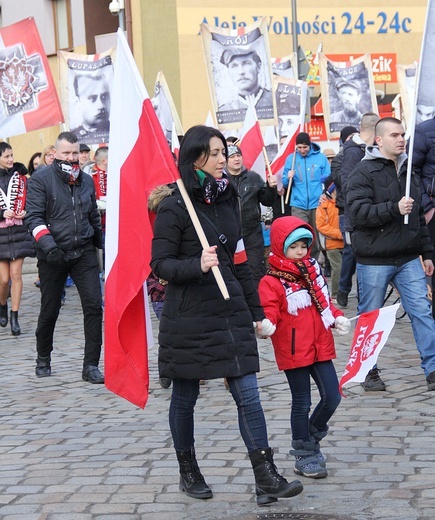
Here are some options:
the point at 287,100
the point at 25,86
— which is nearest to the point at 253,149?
the point at 25,86

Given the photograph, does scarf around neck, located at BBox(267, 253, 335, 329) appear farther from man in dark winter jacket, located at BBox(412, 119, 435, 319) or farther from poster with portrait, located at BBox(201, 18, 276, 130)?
poster with portrait, located at BBox(201, 18, 276, 130)

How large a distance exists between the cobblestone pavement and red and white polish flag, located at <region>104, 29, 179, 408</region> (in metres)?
0.57

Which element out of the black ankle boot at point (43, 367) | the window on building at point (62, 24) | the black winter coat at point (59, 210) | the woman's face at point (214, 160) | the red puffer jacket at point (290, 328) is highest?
the window on building at point (62, 24)

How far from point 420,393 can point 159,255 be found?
3.08 metres

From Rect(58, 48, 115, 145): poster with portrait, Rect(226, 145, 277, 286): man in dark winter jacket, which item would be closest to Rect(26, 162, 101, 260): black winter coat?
Rect(226, 145, 277, 286): man in dark winter jacket

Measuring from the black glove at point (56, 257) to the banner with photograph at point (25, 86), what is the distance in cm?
592

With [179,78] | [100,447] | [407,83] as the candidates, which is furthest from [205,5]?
[100,447]

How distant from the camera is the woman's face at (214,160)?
222 inches

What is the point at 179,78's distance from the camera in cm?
3556

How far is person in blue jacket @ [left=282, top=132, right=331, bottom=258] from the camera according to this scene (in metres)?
15.7

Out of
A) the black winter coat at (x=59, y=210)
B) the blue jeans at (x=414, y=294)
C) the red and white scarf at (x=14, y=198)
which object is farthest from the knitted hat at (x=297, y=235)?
the red and white scarf at (x=14, y=198)

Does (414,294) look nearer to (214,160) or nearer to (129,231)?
(129,231)

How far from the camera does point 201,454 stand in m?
6.65

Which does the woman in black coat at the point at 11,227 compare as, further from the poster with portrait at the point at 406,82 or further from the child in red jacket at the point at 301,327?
the poster with portrait at the point at 406,82
